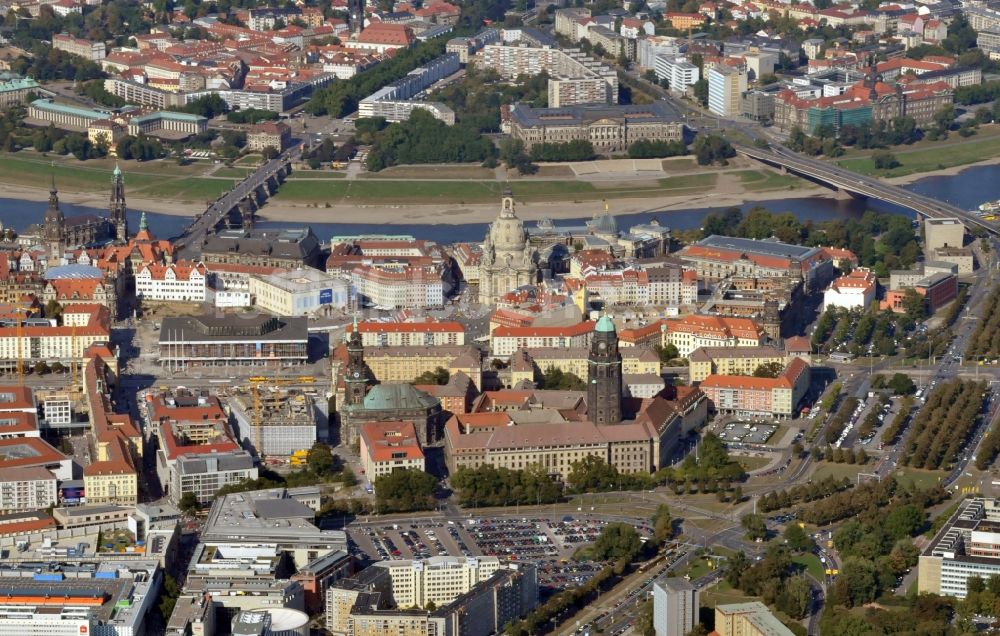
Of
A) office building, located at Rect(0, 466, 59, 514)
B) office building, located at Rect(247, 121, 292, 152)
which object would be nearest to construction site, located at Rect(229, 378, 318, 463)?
office building, located at Rect(0, 466, 59, 514)

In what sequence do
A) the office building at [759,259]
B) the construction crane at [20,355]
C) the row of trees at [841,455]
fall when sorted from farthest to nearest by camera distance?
the office building at [759,259] → the construction crane at [20,355] → the row of trees at [841,455]

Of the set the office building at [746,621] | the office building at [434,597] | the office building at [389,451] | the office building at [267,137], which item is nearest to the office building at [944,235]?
the office building at [267,137]

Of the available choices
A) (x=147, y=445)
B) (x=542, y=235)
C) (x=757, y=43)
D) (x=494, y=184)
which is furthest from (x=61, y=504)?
(x=757, y=43)

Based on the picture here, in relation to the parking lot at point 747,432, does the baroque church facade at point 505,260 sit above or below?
above

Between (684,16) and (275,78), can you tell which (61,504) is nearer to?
(275,78)

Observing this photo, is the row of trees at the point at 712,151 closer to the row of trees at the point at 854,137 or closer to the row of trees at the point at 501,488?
the row of trees at the point at 854,137

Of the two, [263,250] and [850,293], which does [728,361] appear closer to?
[850,293]
